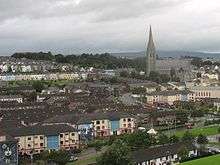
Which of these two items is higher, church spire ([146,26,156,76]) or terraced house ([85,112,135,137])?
church spire ([146,26,156,76])

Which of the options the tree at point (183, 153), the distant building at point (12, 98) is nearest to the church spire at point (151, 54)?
the distant building at point (12, 98)

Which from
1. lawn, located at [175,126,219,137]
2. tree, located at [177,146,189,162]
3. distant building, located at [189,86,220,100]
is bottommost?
distant building, located at [189,86,220,100]

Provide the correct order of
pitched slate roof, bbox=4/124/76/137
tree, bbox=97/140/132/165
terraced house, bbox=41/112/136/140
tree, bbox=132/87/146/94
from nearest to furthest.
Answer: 1. tree, bbox=97/140/132/165
2. pitched slate roof, bbox=4/124/76/137
3. terraced house, bbox=41/112/136/140
4. tree, bbox=132/87/146/94

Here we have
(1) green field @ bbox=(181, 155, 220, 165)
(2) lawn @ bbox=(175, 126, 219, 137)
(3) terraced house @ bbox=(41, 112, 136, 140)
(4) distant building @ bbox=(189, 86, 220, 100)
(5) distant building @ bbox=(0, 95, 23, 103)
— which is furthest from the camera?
(4) distant building @ bbox=(189, 86, 220, 100)

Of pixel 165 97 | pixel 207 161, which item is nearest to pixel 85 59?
pixel 165 97

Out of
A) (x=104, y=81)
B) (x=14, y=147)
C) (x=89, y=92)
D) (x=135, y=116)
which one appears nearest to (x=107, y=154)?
(x=14, y=147)

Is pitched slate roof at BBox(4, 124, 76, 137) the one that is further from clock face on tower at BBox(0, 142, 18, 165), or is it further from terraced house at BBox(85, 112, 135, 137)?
clock face on tower at BBox(0, 142, 18, 165)

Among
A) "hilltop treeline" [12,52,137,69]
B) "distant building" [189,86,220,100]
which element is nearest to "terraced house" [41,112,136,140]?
"distant building" [189,86,220,100]

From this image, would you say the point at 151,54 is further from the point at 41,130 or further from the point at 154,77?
the point at 41,130
